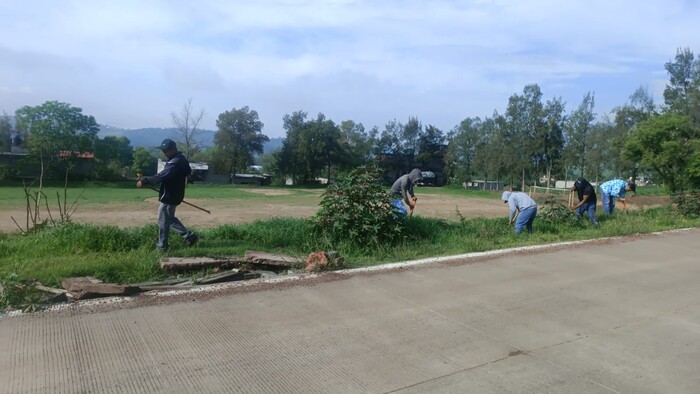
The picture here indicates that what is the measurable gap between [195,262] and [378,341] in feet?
9.28

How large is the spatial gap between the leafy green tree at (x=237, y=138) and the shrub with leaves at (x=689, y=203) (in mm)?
62691

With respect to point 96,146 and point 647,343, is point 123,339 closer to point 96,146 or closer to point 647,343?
point 647,343

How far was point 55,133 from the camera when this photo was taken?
2297 inches

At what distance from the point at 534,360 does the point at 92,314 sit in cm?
346

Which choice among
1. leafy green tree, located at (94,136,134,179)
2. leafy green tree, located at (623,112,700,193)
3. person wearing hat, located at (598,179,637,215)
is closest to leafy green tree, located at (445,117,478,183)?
leafy green tree, located at (94,136,134,179)

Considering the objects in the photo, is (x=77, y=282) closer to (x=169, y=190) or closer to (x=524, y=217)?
(x=169, y=190)

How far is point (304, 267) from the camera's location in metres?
6.18

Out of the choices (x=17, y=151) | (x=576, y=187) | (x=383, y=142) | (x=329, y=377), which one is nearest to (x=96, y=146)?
(x=17, y=151)

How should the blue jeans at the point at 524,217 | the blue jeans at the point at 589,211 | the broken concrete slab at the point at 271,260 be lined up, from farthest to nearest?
the blue jeans at the point at 589,211, the blue jeans at the point at 524,217, the broken concrete slab at the point at 271,260

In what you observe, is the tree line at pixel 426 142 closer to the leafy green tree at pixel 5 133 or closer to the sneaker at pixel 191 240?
the leafy green tree at pixel 5 133

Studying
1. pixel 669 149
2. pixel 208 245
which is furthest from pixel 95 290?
pixel 669 149

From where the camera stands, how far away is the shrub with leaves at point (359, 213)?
769 cm

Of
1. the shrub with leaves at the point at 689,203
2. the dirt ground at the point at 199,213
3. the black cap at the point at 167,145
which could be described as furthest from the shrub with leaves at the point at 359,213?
the shrub with leaves at the point at 689,203

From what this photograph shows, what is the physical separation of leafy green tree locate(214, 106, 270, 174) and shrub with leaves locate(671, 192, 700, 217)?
6269 centimetres
